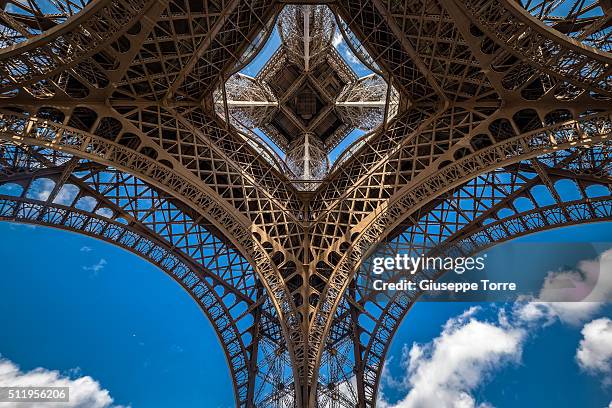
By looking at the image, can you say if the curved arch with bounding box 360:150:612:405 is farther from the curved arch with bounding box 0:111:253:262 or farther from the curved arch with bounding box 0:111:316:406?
the curved arch with bounding box 0:111:253:262

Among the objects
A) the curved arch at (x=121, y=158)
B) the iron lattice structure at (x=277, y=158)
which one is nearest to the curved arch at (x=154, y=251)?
the iron lattice structure at (x=277, y=158)

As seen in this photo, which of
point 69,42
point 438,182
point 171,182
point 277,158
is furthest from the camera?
point 277,158

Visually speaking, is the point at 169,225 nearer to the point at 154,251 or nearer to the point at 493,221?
the point at 154,251

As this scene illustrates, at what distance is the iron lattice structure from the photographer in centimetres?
1034

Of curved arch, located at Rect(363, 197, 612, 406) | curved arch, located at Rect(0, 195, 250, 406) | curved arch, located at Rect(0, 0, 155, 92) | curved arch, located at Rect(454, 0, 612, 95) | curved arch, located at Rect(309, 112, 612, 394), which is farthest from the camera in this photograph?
curved arch, located at Rect(363, 197, 612, 406)

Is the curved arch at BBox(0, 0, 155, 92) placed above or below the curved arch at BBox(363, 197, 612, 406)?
above

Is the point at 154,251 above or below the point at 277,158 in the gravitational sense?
below

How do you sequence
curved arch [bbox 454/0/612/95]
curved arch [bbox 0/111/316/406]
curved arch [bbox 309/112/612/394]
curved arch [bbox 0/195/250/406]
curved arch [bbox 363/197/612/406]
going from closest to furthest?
curved arch [bbox 454/0/612/95] → curved arch [bbox 0/111/316/406] → curved arch [bbox 309/112/612/394] → curved arch [bbox 0/195/250/406] → curved arch [bbox 363/197/612/406]

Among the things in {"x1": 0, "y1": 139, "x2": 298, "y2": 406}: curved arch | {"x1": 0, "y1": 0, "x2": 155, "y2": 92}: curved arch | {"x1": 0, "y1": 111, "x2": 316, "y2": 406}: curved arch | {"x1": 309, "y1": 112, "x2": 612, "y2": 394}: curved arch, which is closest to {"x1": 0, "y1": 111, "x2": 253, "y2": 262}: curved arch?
{"x1": 0, "y1": 111, "x2": 316, "y2": 406}: curved arch

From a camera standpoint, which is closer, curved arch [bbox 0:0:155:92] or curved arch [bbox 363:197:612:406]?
curved arch [bbox 0:0:155:92]

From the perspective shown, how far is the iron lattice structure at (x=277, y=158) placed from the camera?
10.3 m

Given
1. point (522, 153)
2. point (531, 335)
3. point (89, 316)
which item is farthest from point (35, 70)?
point (531, 335)

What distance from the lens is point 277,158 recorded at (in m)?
18.9

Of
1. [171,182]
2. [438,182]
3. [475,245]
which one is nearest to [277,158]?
[171,182]
